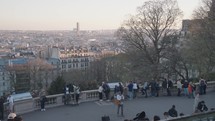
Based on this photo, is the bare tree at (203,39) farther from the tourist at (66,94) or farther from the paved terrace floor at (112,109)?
the tourist at (66,94)

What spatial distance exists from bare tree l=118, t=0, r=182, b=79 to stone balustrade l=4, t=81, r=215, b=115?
12.0 metres

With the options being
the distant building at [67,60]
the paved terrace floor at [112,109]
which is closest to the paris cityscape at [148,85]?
the paved terrace floor at [112,109]

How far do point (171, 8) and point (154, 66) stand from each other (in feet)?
20.9

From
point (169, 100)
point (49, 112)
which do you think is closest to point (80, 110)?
point (49, 112)

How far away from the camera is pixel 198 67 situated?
32188 mm

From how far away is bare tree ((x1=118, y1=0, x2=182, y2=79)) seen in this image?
3525 centimetres

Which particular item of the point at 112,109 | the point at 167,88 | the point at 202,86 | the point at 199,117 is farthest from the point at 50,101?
the point at 199,117

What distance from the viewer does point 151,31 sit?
3597 centimetres

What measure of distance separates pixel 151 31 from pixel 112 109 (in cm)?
1830

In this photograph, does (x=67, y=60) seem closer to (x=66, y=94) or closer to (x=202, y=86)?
(x=202, y=86)

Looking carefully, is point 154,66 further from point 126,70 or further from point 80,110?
point 80,110

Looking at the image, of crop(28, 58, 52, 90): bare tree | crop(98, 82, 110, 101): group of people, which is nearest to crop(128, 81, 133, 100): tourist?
crop(98, 82, 110, 101): group of people

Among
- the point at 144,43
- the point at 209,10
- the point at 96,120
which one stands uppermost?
the point at 209,10

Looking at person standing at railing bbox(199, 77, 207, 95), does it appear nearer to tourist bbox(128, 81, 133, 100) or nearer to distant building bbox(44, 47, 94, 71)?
tourist bbox(128, 81, 133, 100)
